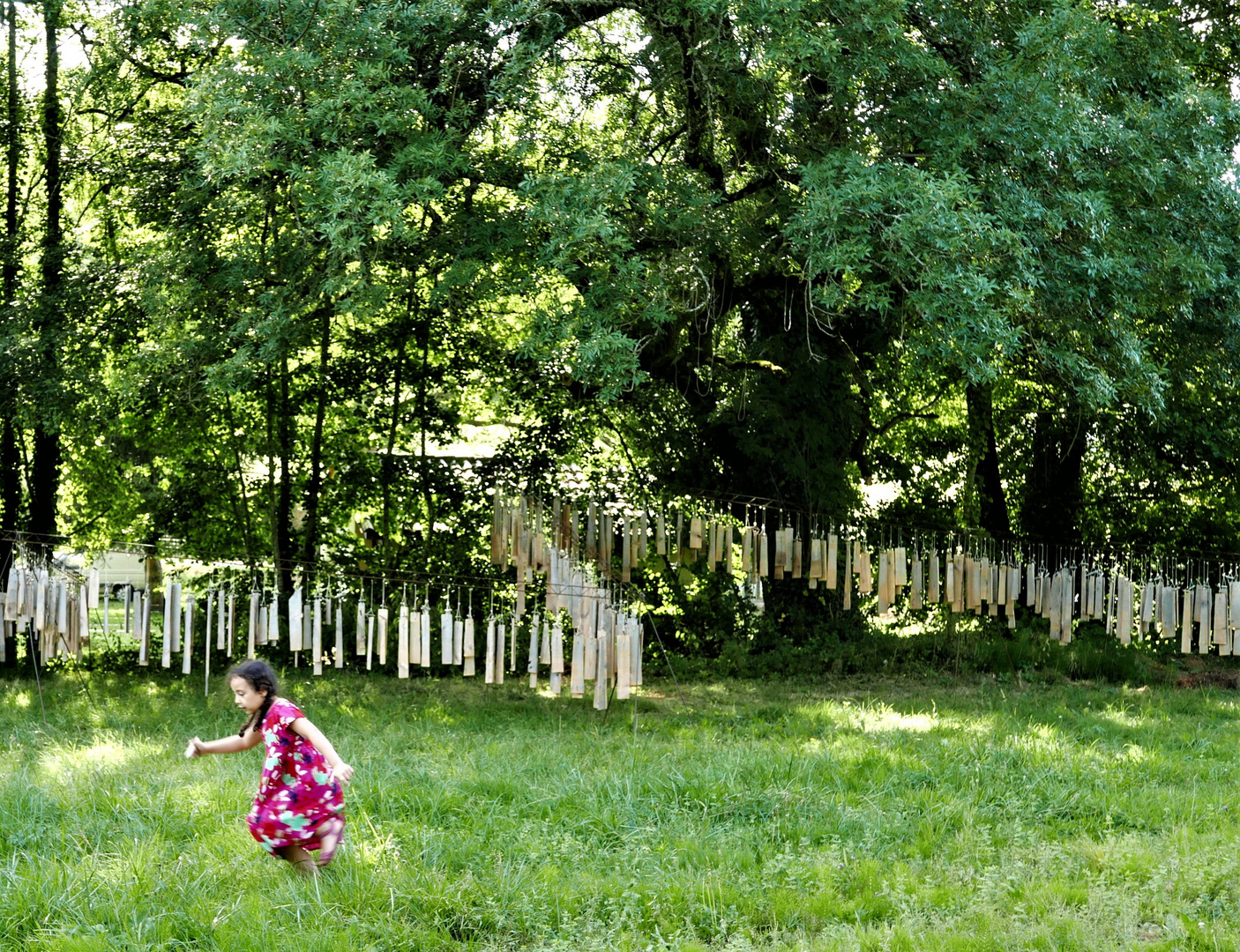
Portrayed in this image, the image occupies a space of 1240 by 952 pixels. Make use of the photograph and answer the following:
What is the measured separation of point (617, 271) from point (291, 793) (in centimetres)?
476

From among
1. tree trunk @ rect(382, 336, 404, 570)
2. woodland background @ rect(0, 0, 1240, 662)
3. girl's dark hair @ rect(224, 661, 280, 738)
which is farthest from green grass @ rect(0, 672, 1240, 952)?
tree trunk @ rect(382, 336, 404, 570)

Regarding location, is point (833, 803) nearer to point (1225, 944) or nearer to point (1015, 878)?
point (1015, 878)

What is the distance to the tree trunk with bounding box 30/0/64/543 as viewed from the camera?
435 inches

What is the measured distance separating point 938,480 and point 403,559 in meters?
6.99

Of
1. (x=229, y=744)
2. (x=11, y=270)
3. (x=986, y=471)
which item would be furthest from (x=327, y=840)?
(x=986, y=471)

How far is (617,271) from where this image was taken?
8852 mm

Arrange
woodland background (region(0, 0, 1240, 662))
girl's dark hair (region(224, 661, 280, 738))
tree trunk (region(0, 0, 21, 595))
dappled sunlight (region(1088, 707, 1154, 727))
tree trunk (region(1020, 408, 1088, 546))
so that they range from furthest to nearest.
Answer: tree trunk (region(1020, 408, 1088, 546)) → tree trunk (region(0, 0, 21, 595)) → dappled sunlight (region(1088, 707, 1154, 727)) → woodland background (region(0, 0, 1240, 662)) → girl's dark hair (region(224, 661, 280, 738))

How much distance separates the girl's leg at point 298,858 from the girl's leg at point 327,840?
5 centimetres

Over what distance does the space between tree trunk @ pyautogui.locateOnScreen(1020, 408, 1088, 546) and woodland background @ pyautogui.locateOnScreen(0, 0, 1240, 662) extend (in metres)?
0.06

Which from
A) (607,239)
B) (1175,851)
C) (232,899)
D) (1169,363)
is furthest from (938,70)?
(232,899)

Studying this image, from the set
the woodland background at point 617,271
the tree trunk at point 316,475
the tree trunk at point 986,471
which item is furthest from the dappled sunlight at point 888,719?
the tree trunk at point 316,475

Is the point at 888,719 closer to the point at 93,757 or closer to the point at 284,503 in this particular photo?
the point at 93,757

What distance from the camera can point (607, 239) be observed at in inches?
333

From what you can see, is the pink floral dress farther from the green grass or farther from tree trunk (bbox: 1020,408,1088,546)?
tree trunk (bbox: 1020,408,1088,546)
